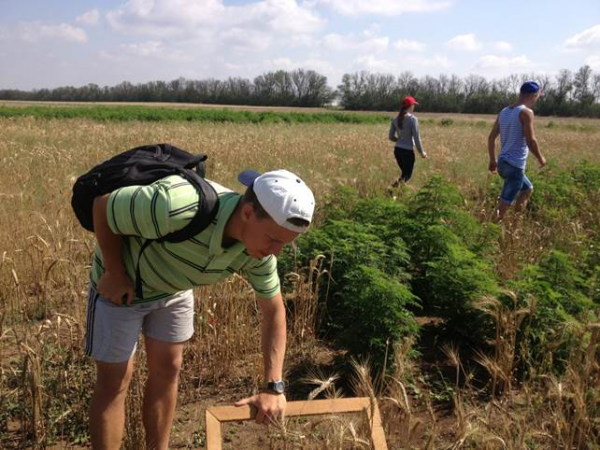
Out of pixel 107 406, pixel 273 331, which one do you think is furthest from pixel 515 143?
pixel 107 406

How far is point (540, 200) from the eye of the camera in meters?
7.59

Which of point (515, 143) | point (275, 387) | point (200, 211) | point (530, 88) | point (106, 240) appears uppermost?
point (530, 88)

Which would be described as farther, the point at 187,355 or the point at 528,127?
the point at 528,127

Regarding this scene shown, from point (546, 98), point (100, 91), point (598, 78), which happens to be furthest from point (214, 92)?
point (598, 78)

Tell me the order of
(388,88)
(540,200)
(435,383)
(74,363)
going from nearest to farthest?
(74,363), (435,383), (540,200), (388,88)

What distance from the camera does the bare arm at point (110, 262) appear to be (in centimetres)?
195

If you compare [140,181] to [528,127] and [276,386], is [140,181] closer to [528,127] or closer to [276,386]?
[276,386]

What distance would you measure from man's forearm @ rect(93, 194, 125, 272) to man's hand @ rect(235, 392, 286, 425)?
68cm

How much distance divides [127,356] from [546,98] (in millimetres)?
78568

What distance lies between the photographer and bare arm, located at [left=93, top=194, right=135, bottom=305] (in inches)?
76.7

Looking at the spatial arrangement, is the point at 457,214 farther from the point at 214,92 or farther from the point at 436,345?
the point at 214,92

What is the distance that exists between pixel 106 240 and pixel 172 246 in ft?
0.77

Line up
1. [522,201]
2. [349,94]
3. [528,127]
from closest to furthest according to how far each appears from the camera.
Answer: [528,127], [522,201], [349,94]

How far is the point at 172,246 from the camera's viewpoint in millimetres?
2008
